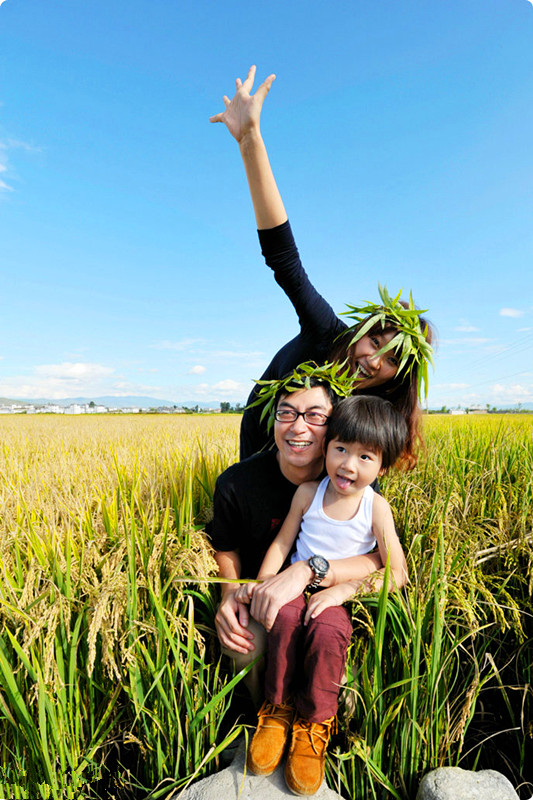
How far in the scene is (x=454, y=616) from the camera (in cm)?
180

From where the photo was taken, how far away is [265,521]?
2.04 m

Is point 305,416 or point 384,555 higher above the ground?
point 305,416

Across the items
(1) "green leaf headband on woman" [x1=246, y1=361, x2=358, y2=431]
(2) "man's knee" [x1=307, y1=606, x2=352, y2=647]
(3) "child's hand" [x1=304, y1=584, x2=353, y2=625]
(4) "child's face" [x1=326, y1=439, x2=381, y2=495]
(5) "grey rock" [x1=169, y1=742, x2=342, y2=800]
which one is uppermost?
(1) "green leaf headband on woman" [x1=246, y1=361, x2=358, y2=431]

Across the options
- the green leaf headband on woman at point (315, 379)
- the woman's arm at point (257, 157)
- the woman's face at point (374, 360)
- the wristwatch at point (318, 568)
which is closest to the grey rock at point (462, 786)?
the wristwatch at point (318, 568)

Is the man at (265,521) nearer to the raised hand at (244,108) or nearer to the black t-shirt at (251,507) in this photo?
the black t-shirt at (251,507)

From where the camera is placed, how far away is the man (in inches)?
67.5

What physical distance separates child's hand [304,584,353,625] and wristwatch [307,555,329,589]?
56mm

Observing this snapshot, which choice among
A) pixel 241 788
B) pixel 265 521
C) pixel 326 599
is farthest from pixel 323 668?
pixel 265 521

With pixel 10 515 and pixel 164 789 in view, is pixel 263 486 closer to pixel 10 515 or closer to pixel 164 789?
pixel 164 789

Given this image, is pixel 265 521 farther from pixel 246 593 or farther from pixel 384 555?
pixel 384 555

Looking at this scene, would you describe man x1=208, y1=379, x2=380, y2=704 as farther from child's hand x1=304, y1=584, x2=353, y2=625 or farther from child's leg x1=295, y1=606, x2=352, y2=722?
child's leg x1=295, y1=606, x2=352, y2=722

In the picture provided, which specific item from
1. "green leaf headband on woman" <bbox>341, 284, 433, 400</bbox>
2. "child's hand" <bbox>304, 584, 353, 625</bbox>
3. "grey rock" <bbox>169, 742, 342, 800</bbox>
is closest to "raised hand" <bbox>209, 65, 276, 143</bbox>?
"green leaf headband on woman" <bbox>341, 284, 433, 400</bbox>

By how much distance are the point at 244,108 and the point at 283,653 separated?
2269mm

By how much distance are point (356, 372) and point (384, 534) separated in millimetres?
737
